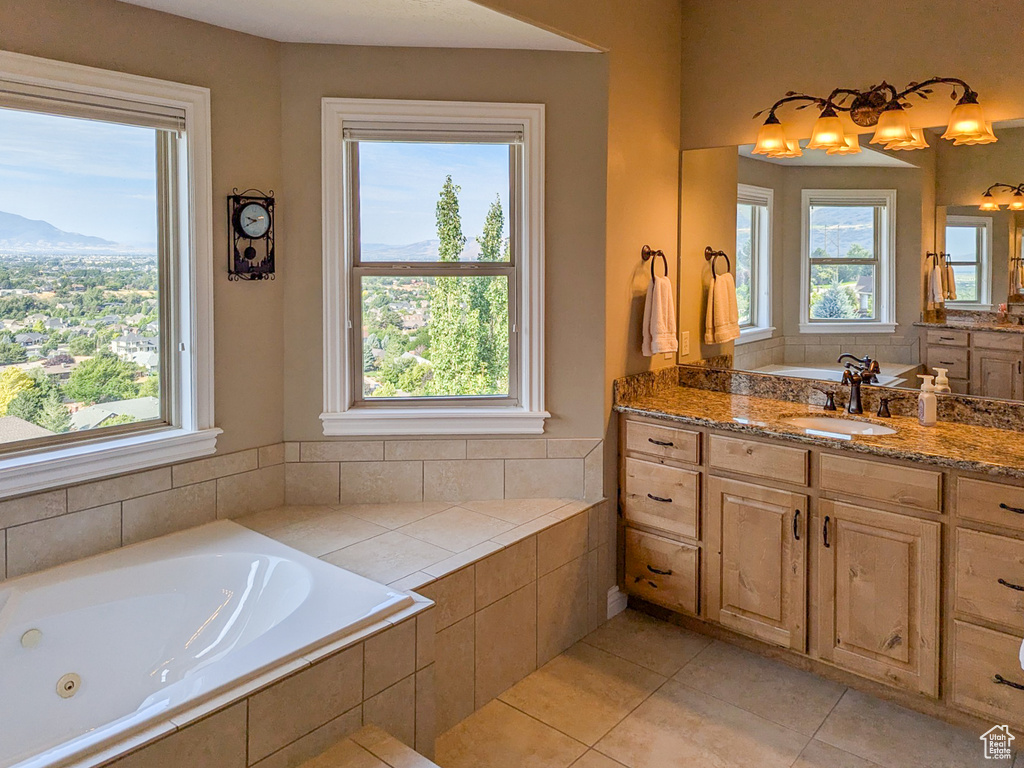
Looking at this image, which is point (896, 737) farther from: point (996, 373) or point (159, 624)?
point (159, 624)

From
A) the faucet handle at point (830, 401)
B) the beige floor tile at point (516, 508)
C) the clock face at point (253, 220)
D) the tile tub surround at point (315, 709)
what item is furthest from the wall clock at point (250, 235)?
the faucet handle at point (830, 401)

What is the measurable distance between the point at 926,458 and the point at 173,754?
219 cm

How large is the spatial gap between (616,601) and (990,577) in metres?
1.43

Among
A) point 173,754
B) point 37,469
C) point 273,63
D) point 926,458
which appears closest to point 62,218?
Answer: point 37,469

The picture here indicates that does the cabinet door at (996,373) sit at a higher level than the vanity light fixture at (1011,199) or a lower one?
lower

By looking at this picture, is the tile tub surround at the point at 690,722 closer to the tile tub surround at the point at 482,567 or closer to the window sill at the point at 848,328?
the tile tub surround at the point at 482,567

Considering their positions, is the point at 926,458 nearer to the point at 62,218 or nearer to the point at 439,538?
the point at 439,538

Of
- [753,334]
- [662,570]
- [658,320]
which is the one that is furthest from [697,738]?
[753,334]

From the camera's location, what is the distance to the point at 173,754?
1573 mm

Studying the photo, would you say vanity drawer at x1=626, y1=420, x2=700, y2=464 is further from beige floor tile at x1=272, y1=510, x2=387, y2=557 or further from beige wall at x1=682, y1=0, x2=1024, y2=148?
beige wall at x1=682, y1=0, x2=1024, y2=148

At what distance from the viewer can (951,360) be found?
2781 millimetres

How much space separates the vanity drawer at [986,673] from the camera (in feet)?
7.18

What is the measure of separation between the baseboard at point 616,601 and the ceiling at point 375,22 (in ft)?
7.26

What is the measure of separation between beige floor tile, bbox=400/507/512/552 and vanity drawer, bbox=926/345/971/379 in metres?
1.73
